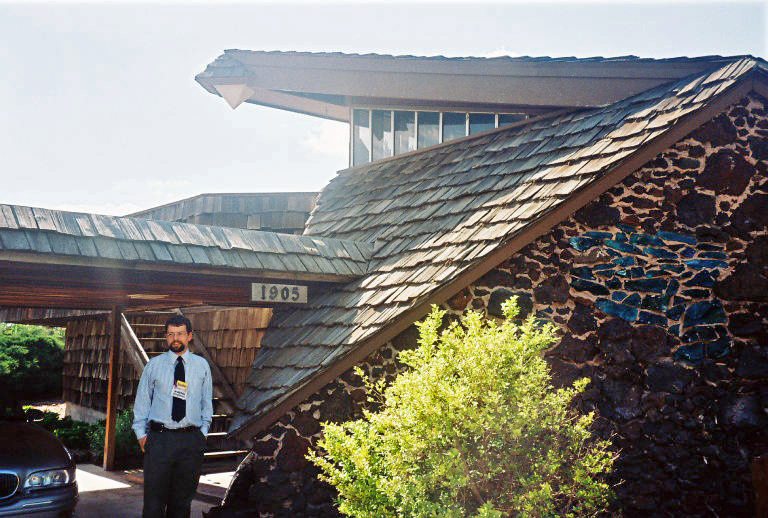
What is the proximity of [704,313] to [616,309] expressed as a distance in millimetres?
880

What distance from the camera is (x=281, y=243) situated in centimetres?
975

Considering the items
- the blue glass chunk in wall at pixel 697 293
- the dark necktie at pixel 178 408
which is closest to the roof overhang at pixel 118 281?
the dark necktie at pixel 178 408

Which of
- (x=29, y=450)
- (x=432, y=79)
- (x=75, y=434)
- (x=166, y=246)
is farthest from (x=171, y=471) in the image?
(x=75, y=434)

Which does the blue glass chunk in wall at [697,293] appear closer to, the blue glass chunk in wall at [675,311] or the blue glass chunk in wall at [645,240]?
the blue glass chunk in wall at [675,311]

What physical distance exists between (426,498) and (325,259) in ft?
15.0

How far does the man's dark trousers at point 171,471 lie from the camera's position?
635 centimetres

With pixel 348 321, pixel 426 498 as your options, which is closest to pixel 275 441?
pixel 348 321

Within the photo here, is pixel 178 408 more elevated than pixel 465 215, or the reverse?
pixel 465 215

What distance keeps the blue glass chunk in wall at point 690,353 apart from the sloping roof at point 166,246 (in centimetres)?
401

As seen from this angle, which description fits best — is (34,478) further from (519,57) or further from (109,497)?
(519,57)

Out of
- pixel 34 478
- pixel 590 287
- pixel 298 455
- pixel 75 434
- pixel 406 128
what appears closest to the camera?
pixel 34 478

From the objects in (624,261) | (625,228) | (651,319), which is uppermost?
(625,228)

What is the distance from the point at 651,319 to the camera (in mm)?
7941

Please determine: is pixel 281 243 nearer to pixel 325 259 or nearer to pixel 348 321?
pixel 325 259
